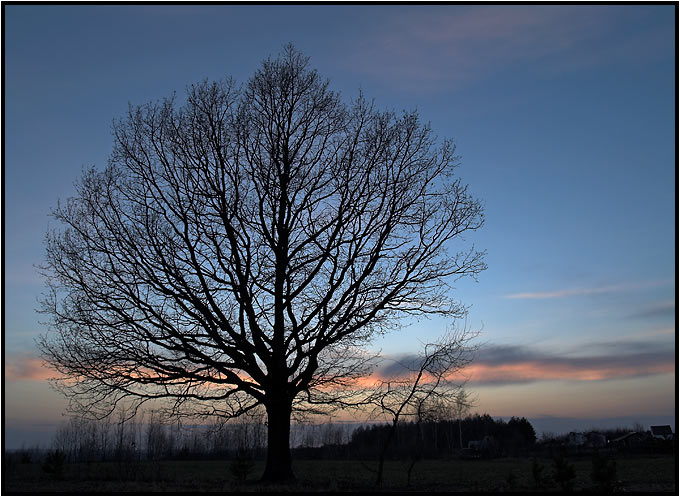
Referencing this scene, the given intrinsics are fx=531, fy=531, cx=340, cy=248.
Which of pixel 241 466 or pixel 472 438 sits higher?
pixel 241 466

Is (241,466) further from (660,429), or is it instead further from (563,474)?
(660,429)

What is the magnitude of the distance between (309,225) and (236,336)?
3733 mm

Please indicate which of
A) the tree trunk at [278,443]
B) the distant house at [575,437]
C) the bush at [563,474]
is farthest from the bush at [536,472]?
the distant house at [575,437]

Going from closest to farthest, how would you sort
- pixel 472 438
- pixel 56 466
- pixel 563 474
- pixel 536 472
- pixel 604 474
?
1. pixel 604 474
2. pixel 563 474
3. pixel 536 472
4. pixel 56 466
5. pixel 472 438

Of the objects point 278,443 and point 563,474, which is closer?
point 563,474

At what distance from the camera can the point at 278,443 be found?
1420cm

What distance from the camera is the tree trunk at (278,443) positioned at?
13883mm

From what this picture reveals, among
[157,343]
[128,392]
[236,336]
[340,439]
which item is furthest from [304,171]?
[340,439]

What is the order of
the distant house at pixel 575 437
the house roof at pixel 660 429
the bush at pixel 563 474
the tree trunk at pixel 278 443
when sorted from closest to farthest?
the bush at pixel 563 474
the tree trunk at pixel 278 443
the distant house at pixel 575 437
the house roof at pixel 660 429

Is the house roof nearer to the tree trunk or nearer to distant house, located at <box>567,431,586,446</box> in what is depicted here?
distant house, located at <box>567,431,586,446</box>

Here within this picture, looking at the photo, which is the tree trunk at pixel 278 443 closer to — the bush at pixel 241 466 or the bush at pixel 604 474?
the bush at pixel 241 466

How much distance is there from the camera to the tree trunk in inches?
547

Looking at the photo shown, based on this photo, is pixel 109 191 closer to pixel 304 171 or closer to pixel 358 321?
pixel 304 171

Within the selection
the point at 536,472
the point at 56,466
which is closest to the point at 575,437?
the point at 536,472
